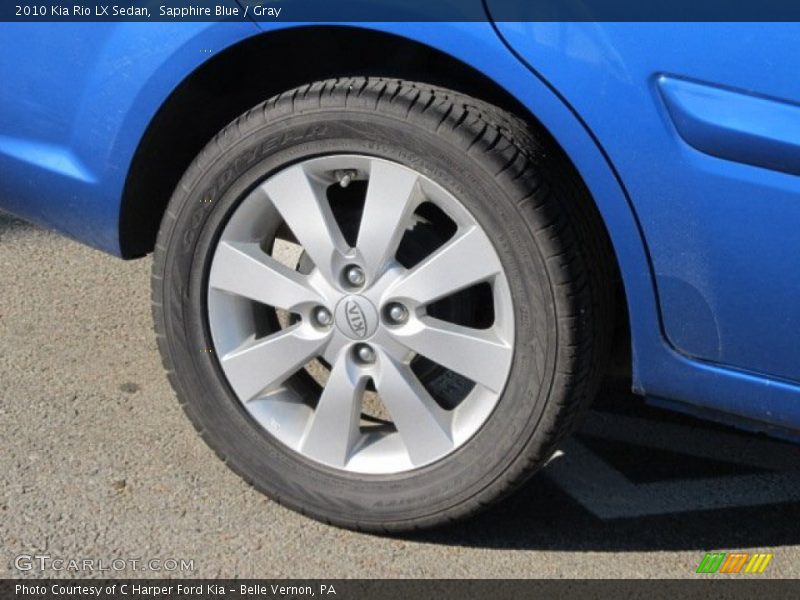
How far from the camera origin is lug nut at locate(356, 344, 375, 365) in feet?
8.33

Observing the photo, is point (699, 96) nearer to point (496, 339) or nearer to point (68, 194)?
point (496, 339)

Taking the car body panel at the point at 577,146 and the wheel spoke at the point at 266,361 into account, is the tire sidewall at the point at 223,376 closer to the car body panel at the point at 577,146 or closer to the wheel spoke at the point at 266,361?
the wheel spoke at the point at 266,361

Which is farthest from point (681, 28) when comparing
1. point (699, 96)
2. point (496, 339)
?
point (496, 339)

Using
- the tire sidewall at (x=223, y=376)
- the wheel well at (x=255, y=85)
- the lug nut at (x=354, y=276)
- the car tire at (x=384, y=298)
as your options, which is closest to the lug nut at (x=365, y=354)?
the car tire at (x=384, y=298)

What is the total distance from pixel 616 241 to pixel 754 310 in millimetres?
256


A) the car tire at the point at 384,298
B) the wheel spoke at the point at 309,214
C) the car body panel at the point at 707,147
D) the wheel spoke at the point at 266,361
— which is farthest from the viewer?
the wheel spoke at the point at 266,361

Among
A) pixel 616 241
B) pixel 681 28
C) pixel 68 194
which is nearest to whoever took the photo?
pixel 681 28

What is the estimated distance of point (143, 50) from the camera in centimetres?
246

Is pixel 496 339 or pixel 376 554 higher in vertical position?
pixel 496 339

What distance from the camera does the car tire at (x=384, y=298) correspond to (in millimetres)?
2354
